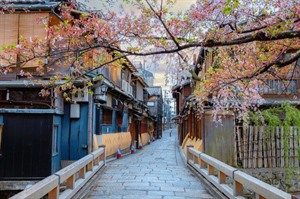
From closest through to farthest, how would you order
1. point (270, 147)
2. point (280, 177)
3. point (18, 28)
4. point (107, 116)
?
point (280, 177), point (270, 147), point (18, 28), point (107, 116)

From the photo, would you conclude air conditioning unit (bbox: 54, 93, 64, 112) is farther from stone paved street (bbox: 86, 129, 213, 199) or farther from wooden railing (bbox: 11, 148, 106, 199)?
stone paved street (bbox: 86, 129, 213, 199)

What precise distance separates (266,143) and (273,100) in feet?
8.73

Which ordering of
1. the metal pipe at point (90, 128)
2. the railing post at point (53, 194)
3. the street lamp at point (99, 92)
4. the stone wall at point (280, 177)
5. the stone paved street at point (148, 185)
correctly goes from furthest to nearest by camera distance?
the street lamp at point (99, 92), the metal pipe at point (90, 128), the stone wall at point (280, 177), the stone paved street at point (148, 185), the railing post at point (53, 194)

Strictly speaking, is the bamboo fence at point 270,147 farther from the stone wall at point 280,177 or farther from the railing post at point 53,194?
the railing post at point 53,194

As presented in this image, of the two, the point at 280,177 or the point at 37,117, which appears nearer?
the point at 280,177

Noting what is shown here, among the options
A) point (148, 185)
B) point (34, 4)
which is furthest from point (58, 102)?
point (148, 185)

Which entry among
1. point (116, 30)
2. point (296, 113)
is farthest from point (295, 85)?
point (116, 30)

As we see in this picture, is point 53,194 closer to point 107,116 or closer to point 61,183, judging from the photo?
point 61,183

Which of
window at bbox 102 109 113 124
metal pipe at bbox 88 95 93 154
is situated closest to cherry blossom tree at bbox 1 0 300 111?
metal pipe at bbox 88 95 93 154

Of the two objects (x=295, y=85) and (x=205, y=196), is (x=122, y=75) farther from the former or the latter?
(x=205, y=196)

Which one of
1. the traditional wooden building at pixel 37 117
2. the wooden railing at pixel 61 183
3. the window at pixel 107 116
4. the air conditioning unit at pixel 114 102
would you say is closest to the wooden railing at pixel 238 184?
the wooden railing at pixel 61 183

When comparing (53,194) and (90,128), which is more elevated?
(90,128)

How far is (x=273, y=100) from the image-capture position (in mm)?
13109

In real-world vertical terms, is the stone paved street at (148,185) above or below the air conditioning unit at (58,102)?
below
